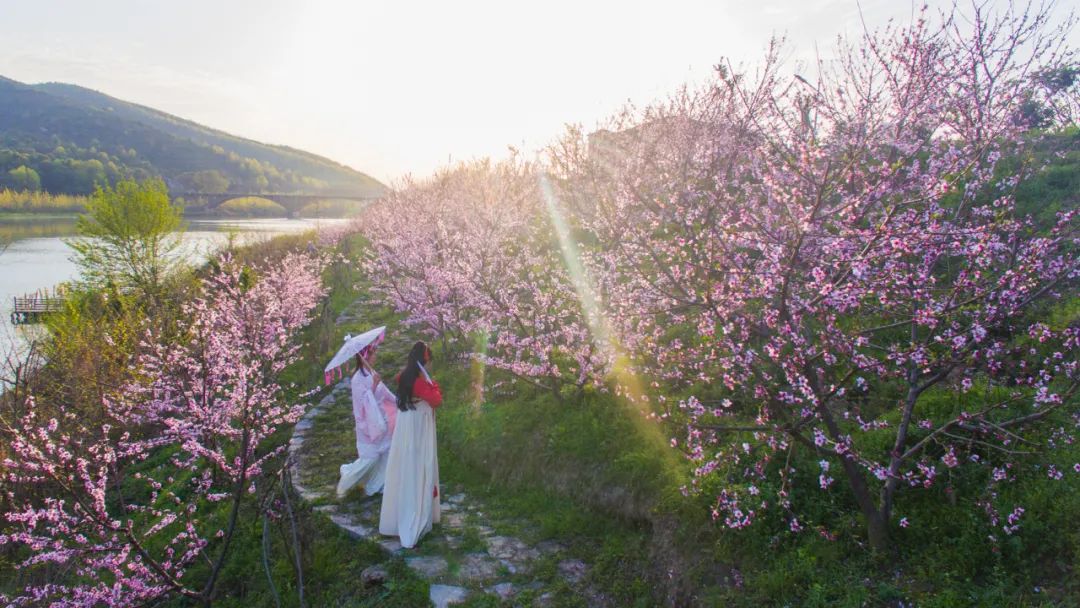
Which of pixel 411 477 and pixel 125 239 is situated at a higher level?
pixel 125 239

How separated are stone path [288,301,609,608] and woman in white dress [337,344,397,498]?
222mm

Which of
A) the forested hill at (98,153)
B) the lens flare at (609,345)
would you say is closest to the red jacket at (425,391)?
the lens flare at (609,345)

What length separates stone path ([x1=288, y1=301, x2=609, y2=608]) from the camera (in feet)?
18.4

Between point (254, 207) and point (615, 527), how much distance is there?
118506 mm

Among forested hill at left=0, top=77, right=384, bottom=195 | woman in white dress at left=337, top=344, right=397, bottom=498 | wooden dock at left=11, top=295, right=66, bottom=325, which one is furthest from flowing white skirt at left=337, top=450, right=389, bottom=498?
forested hill at left=0, top=77, right=384, bottom=195

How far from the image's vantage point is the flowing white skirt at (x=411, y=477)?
6672mm

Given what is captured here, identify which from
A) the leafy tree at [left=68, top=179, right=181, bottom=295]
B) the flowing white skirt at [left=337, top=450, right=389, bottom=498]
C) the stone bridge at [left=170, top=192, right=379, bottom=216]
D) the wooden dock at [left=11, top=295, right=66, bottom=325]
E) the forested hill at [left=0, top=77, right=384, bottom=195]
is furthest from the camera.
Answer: the stone bridge at [left=170, top=192, right=379, bottom=216]

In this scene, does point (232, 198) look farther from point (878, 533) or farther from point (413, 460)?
point (878, 533)

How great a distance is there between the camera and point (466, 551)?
6395mm

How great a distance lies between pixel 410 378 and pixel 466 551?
205cm

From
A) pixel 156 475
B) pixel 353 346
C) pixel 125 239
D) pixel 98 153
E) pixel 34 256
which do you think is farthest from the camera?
pixel 98 153

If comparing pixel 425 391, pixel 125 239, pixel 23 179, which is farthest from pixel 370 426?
pixel 23 179

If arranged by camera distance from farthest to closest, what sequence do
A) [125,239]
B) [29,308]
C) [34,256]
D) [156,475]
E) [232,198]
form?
1. [232,198]
2. [34,256]
3. [29,308]
4. [125,239]
5. [156,475]

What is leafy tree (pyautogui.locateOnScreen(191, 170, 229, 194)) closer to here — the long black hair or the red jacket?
the long black hair
